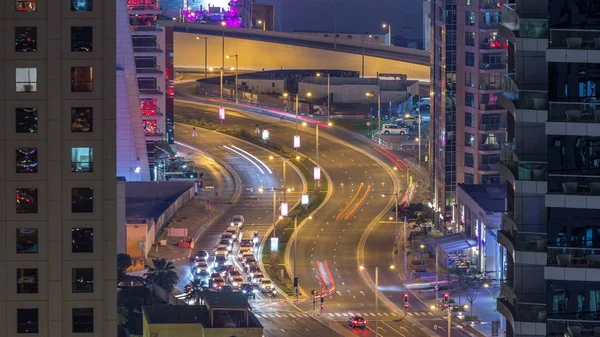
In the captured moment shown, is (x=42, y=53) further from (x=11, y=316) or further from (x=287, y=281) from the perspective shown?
(x=287, y=281)

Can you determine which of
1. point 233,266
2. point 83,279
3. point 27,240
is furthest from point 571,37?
point 233,266

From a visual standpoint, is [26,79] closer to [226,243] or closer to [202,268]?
[202,268]

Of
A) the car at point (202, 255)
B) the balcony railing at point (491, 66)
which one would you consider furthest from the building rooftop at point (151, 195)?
the balcony railing at point (491, 66)

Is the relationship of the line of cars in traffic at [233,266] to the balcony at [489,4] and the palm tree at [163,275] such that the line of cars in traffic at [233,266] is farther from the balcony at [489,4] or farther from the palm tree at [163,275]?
the balcony at [489,4]

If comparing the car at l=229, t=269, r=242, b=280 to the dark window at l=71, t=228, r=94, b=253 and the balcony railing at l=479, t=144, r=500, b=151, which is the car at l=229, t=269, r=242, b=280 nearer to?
the balcony railing at l=479, t=144, r=500, b=151

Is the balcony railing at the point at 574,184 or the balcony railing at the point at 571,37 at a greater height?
the balcony railing at the point at 571,37
